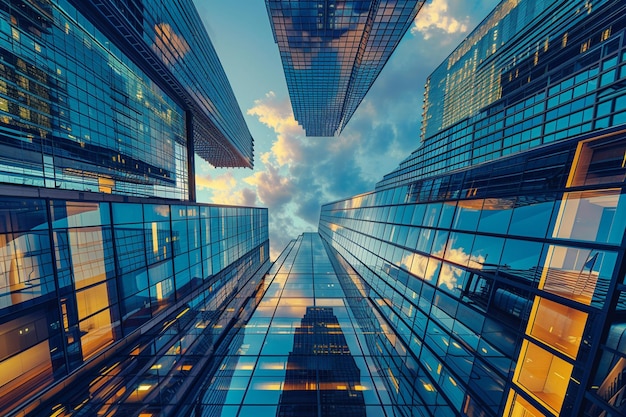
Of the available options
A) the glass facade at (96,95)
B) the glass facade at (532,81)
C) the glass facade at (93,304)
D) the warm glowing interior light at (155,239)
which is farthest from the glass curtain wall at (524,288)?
the glass facade at (532,81)

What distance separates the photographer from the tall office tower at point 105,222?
8.92m

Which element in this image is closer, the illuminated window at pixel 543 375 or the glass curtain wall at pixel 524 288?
the glass curtain wall at pixel 524 288

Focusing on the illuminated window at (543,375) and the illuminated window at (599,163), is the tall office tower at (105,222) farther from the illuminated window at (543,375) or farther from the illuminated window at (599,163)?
the illuminated window at (599,163)

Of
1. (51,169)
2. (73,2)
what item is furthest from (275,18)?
(51,169)

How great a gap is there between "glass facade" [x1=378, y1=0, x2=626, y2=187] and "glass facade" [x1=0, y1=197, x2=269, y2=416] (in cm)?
5844

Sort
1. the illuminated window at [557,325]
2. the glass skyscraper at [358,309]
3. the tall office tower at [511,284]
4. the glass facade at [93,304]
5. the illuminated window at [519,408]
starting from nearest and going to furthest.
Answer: the tall office tower at [511,284] < the illuminated window at [557,325] < the glass skyscraper at [358,309] < the illuminated window at [519,408] < the glass facade at [93,304]

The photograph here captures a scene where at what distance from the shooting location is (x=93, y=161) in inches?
1093

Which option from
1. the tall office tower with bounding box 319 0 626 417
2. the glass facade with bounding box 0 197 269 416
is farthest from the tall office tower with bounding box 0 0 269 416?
the tall office tower with bounding box 319 0 626 417

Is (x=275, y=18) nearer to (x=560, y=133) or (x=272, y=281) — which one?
(x=272, y=281)

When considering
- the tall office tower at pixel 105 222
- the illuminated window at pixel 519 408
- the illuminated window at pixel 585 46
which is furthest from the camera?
the illuminated window at pixel 585 46

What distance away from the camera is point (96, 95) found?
27.6 m

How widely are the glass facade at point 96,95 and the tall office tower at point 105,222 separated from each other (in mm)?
128

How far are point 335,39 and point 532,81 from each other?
1928 inches

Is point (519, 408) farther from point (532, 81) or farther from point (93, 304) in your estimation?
point (532, 81)
